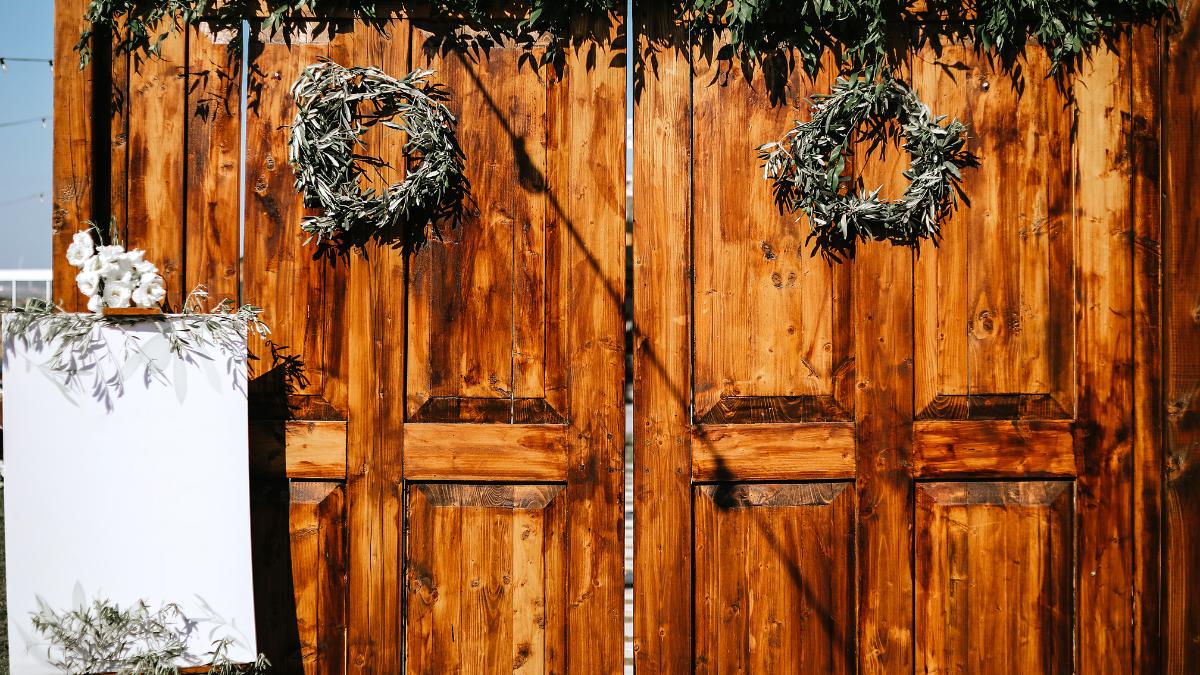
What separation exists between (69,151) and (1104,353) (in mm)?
3583

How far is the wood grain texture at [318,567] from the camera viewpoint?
2.45 meters

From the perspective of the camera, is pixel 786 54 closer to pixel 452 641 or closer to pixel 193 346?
pixel 193 346

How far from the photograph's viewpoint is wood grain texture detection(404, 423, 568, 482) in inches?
96.1

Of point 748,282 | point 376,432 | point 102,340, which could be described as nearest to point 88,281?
point 102,340

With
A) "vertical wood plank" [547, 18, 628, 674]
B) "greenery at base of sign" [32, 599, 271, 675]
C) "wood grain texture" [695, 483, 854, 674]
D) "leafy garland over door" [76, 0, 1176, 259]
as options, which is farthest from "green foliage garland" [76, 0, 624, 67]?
"greenery at base of sign" [32, 599, 271, 675]

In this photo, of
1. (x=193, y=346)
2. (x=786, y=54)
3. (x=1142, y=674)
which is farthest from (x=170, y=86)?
(x=1142, y=674)

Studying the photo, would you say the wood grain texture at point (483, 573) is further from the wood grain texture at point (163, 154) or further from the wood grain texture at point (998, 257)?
the wood grain texture at point (998, 257)

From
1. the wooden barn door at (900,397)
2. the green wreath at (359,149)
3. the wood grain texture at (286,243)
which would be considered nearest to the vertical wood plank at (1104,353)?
the wooden barn door at (900,397)

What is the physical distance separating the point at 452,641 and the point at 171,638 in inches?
33.2

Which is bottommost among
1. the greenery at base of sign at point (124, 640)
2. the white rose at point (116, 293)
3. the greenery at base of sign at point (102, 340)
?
the greenery at base of sign at point (124, 640)

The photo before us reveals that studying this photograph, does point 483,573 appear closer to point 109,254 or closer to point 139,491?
point 139,491

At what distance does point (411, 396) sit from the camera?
96.8 inches

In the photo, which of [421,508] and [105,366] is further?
[421,508]

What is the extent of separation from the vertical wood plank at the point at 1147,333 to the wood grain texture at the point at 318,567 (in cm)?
274
